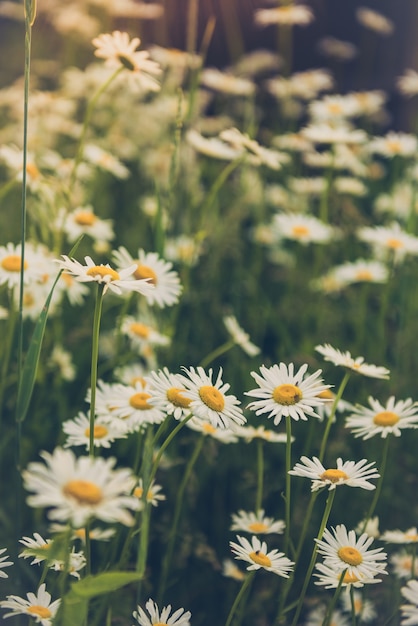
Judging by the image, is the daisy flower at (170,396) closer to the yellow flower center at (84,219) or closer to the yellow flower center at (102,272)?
the yellow flower center at (102,272)

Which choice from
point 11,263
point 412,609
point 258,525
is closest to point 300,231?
point 11,263

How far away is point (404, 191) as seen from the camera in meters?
2.44

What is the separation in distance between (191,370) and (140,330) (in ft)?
1.64

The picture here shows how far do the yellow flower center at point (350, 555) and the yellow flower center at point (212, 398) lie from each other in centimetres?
20

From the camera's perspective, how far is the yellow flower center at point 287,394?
2.95ft

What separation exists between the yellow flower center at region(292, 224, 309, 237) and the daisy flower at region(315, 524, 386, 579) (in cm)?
114

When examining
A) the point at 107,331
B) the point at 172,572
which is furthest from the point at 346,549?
the point at 107,331

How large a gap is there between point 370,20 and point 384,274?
0.90 m

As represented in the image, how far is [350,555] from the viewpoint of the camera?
0.85 m

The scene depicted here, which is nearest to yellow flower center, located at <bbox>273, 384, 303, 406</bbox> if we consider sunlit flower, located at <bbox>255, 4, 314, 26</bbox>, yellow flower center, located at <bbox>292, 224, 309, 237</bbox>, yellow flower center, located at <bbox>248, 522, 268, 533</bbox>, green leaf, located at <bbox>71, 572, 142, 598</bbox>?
yellow flower center, located at <bbox>248, 522, 268, 533</bbox>

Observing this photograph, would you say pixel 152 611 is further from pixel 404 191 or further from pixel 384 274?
pixel 404 191

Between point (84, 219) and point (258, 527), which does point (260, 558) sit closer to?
point (258, 527)

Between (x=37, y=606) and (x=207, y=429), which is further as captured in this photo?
(x=207, y=429)

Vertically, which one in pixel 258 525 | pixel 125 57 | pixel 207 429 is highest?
pixel 125 57
